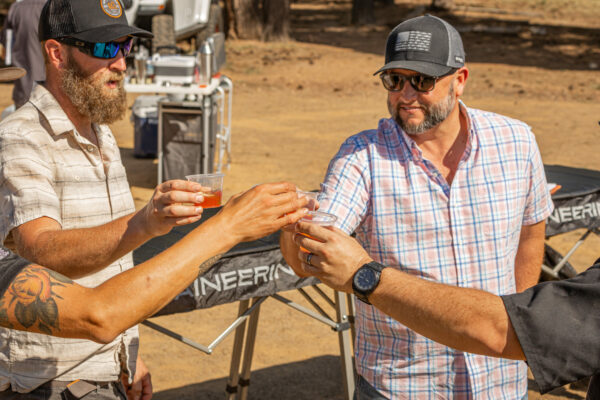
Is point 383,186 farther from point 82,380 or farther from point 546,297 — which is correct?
point 82,380

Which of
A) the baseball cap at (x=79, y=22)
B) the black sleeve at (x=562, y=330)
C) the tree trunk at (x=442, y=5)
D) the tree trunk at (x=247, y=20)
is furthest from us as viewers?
the tree trunk at (x=442, y=5)

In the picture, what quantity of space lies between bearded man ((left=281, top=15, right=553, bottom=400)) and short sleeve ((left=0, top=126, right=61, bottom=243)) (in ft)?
3.04

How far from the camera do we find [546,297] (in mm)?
1917

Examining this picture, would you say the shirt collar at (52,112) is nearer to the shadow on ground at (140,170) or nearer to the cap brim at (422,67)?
the cap brim at (422,67)

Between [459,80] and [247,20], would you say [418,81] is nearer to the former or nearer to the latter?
[459,80]

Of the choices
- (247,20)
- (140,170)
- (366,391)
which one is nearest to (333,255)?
(366,391)

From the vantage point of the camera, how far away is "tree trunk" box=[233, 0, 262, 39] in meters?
22.3

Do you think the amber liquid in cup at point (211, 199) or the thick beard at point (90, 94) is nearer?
the amber liquid in cup at point (211, 199)

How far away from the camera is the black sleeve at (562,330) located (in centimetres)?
185

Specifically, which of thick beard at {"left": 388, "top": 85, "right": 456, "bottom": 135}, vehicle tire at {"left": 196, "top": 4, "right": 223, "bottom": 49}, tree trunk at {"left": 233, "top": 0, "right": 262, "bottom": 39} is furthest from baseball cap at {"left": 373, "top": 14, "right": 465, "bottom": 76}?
tree trunk at {"left": 233, "top": 0, "right": 262, "bottom": 39}

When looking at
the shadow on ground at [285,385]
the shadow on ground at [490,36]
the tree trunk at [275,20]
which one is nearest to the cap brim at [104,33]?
the shadow on ground at [285,385]

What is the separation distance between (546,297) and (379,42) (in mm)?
21849

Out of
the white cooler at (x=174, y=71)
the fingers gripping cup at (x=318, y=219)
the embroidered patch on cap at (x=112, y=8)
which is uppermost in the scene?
the embroidered patch on cap at (x=112, y=8)

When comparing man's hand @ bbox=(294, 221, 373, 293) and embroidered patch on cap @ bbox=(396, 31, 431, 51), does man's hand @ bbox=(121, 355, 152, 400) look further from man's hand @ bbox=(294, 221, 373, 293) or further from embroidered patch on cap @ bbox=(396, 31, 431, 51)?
embroidered patch on cap @ bbox=(396, 31, 431, 51)
